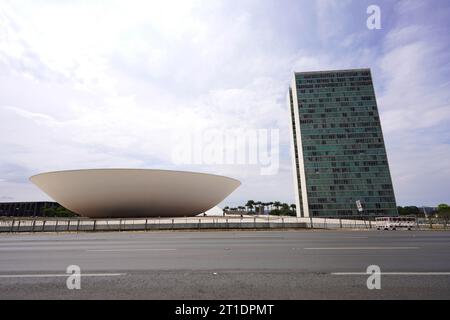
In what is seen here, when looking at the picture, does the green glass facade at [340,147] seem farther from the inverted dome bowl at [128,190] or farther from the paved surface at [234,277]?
the paved surface at [234,277]

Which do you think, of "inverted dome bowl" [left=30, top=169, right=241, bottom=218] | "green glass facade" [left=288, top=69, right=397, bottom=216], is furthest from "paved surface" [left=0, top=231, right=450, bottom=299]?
"green glass facade" [left=288, top=69, right=397, bottom=216]

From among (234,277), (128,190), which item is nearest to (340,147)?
(128,190)

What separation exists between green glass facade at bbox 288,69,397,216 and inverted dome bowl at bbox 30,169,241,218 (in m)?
54.3

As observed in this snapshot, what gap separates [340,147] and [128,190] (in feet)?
258

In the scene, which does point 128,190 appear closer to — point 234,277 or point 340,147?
point 234,277

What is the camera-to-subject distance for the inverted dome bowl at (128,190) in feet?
131

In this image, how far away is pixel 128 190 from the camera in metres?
40.8

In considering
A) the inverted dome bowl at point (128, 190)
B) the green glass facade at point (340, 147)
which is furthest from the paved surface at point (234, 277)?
the green glass facade at point (340, 147)

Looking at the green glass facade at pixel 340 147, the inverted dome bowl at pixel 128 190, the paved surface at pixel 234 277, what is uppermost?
the green glass facade at pixel 340 147

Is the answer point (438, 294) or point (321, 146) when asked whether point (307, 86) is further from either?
point (438, 294)

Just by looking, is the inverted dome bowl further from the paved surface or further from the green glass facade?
the green glass facade

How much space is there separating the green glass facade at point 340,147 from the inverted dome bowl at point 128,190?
5431cm
